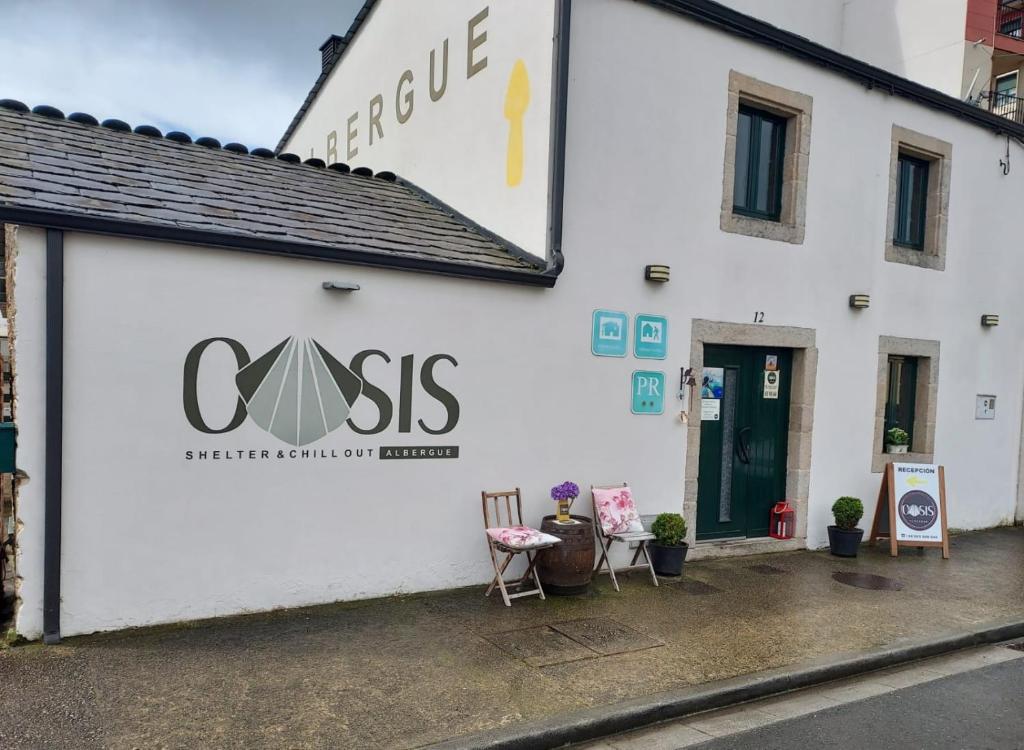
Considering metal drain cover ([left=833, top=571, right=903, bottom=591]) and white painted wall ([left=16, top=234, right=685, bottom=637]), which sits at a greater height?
white painted wall ([left=16, top=234, right=685, bottom=637])

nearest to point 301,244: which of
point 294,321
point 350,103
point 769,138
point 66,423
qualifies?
point 294,321

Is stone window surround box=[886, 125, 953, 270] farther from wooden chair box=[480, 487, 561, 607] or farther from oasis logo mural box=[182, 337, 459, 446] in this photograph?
oasis logo mural box=[182, 337, 459, 446]

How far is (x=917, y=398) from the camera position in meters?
9.52

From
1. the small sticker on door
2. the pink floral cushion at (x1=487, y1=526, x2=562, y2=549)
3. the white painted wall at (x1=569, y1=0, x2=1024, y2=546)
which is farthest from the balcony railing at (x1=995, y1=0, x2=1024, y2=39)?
the pink floral cushion at (x1=487, y1=526, x2=562, y2=549)

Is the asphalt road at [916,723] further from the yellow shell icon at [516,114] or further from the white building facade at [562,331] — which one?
the yellow shell icon at [516,114]

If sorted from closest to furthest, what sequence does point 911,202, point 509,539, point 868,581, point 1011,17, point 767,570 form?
point 509,539 → point 868,581 → point 767,570 → point 911,202 → point 1011,17

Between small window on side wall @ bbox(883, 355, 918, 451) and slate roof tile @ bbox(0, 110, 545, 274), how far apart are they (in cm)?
554

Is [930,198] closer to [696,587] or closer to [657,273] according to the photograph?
[657,273]

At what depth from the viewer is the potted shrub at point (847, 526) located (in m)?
7.99

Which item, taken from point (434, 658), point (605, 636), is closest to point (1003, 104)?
point (605, 636)

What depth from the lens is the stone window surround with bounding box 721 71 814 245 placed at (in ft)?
24.8

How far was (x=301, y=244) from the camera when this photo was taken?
533cm

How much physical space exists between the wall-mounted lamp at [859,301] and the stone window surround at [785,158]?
104 centimetres

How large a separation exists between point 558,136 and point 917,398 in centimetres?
631
